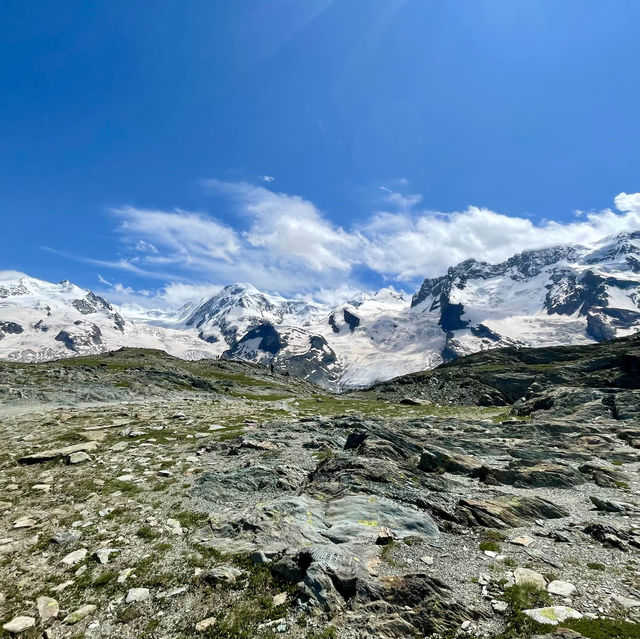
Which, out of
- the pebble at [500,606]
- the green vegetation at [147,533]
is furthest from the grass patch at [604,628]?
the green vegetation at [147,533]

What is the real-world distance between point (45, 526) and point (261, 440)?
17.5 meters

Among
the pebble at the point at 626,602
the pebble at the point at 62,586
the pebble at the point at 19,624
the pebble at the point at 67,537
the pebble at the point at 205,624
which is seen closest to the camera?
the pebble at the point at 19,624

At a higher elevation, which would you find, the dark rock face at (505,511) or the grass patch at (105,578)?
the grass patch at (105,578)

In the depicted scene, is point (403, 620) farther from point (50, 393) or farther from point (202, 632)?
point (50, 393)

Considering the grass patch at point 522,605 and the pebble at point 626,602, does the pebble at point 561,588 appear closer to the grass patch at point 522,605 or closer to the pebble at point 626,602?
the grass patch at point 522,605

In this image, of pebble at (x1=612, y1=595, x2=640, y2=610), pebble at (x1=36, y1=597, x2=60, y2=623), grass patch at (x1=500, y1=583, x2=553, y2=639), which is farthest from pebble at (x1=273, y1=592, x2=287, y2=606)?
pebble at (x1=612, y1=595, x2=640, y2=610)

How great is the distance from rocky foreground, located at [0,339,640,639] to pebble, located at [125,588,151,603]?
0.28ft

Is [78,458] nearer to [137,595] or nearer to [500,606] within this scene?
[137,595]

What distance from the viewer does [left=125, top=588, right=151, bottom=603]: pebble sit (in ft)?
37.0

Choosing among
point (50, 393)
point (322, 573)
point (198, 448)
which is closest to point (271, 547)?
point (322, 573)

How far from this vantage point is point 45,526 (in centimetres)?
1550

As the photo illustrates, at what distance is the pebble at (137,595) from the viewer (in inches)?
444

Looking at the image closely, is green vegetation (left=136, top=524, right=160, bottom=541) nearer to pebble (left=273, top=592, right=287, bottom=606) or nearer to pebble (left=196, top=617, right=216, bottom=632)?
pebble (left=196, top=617, right=216, bottom=632)

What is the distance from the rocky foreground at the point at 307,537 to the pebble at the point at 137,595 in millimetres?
86
